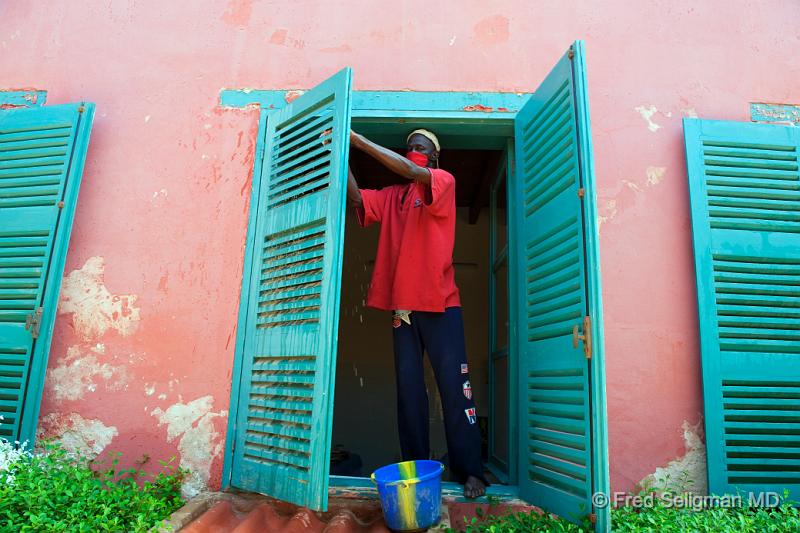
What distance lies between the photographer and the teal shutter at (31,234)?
3.04 meters

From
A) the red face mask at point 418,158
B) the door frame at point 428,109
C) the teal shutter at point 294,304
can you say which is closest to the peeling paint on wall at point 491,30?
the door frame at point 428,109

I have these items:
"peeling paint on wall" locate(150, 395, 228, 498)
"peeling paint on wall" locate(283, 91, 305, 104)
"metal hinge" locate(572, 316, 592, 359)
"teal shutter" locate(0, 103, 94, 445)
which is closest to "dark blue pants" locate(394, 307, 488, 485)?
"metal hinge" locate(572, 316, 592, 359)

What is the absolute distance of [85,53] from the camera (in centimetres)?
360

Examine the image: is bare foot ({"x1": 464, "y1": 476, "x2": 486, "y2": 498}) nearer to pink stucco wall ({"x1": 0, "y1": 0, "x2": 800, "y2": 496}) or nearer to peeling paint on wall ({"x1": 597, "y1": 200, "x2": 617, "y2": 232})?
pink stucco wall ({"x1": 0, "y1": 0, "x2": 800, "y2": 496})

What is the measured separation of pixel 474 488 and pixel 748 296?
1.68 meters

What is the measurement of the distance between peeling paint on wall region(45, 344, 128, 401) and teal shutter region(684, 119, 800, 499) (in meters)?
3.03

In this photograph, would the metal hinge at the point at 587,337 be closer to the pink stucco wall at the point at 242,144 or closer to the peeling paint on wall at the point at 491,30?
the pink stucco wall at the point at 242,144

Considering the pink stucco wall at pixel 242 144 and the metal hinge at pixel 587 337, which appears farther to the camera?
the pink stucco wall at pixel 242 144

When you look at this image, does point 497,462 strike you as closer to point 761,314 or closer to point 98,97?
point 761,314

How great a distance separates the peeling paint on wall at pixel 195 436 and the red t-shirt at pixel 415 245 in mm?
1031

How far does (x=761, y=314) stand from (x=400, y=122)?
214 cm

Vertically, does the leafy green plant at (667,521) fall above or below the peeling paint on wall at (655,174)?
below

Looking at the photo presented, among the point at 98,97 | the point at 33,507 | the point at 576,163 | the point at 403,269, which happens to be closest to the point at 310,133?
the point at 403,269

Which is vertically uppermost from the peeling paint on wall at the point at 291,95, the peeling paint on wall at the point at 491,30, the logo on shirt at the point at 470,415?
the peeling paint on wall at the point at 491,30
